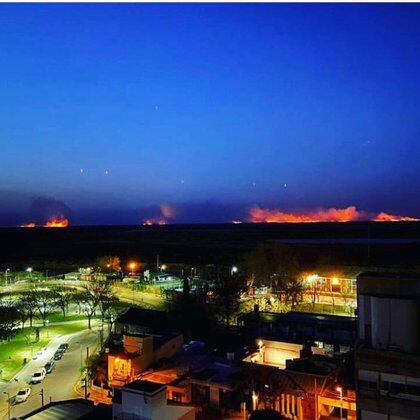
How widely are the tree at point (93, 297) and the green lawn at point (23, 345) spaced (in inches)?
57.5

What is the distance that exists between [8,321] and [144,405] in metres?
21.9

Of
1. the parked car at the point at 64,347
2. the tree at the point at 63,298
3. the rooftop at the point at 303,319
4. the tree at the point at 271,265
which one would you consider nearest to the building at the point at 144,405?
the rooftop at the point at 303,319

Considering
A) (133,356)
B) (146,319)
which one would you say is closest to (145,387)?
(133,356)

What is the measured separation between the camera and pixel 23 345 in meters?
28.9

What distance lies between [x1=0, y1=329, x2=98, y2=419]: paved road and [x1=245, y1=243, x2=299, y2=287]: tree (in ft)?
55.1

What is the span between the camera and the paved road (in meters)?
19.7

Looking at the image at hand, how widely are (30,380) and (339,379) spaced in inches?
627

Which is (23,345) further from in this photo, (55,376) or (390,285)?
(390,285)

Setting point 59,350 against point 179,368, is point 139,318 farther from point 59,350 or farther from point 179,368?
point 179,368

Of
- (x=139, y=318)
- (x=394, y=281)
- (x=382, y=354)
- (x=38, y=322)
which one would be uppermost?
(x=394, y=281)

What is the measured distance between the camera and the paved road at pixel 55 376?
19.7m

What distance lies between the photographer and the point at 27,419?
13.6 meters

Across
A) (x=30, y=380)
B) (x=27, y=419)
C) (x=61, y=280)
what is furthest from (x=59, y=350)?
(x=61, y=280)

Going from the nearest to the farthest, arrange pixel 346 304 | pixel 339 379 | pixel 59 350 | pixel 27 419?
pixel 27 419
pixel 339 379
pixel 59 350
pixel 346 304
